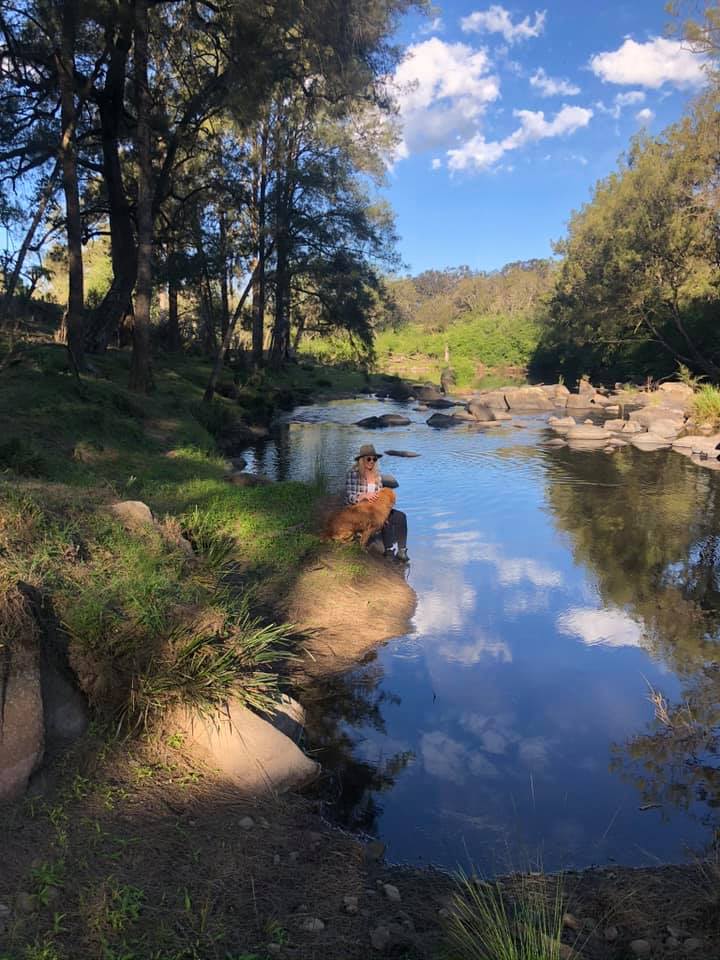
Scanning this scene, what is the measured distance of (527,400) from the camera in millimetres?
34000

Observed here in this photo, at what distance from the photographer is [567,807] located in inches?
174

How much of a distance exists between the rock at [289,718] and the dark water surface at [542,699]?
20cm

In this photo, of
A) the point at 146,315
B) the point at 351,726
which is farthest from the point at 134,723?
the point at 146,315

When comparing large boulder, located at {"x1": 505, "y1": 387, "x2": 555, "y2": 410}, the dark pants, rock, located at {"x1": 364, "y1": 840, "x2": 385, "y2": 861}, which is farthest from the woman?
large boulder, located at {"x1": 505, "y1": 387, "x2": 555, "y2": 410}

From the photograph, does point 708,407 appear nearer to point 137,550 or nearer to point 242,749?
point 137,550

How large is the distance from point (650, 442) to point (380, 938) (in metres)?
20.2

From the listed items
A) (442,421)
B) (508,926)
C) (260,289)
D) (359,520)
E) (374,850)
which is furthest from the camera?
(260,289)

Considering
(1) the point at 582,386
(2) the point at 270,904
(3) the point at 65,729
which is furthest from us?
(1) the point at 582,386

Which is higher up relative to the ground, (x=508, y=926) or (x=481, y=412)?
(x=481, y=412)

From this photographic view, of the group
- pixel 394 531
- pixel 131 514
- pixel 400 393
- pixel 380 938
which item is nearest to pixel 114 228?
pixel 394 531

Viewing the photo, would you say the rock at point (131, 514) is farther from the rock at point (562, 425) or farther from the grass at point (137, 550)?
the rock at point (562, 425)

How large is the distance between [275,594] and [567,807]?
3578 mm

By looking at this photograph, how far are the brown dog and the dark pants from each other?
62 centimetres

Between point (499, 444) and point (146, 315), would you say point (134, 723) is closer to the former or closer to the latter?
point (146, 315)
